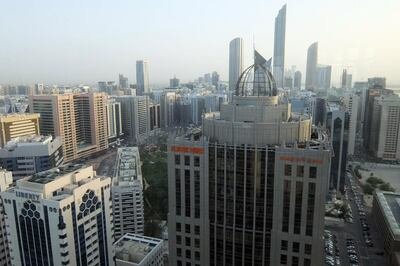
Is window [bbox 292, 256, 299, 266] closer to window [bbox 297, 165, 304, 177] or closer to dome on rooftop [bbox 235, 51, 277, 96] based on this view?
window [bbox 297, 165, 304, 177]

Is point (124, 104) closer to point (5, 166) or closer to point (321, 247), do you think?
point (5, 166)

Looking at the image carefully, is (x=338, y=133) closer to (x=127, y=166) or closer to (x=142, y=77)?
(x=127, y=166)

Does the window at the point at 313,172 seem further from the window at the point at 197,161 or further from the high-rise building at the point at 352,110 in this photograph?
the high-rise building at the point at 352,110

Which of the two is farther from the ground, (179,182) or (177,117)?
(179,182)

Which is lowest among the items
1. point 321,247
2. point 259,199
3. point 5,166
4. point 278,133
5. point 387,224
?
point 387,224

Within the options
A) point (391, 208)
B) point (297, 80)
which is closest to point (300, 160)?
point (391, 208)

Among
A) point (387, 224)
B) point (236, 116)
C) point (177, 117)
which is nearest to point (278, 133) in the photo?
point (236, 116)

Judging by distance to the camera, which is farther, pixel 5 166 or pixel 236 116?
pixel 5 166
